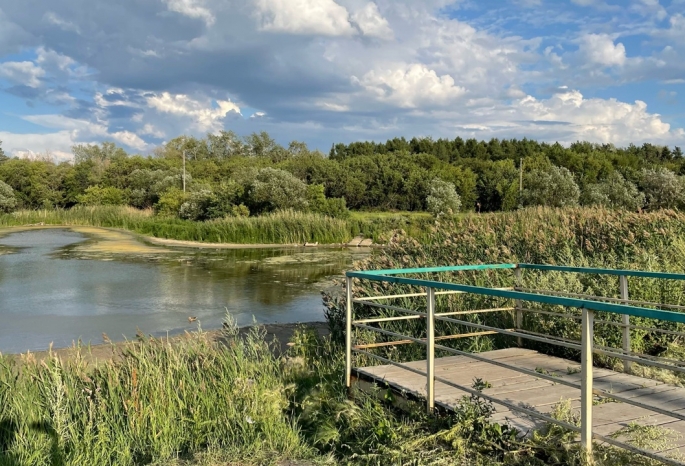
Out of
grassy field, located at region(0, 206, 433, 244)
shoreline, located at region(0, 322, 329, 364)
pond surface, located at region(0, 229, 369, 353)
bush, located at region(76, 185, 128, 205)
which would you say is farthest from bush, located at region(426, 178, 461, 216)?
bush, located at region(76, 185, 128, 205)

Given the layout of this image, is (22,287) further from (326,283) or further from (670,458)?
(670,458)

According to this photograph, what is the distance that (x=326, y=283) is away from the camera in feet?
46.3

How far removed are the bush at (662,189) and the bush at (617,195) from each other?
65 cm

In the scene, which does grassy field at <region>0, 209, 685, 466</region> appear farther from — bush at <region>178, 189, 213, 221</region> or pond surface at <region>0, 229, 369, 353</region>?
bush at <region>178, 189, 213, 221</region>

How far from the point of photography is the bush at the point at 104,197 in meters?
44.2

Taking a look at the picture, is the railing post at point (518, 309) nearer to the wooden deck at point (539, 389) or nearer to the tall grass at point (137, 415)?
the wooden deck at point (539, 389)

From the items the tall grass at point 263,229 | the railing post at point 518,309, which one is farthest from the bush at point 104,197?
the railing post at point 518,309

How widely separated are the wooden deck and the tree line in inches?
801

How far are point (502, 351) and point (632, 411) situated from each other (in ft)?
5.67

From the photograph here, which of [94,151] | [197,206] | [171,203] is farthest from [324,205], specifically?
[94,151]

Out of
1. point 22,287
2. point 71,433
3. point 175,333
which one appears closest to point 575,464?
point 71,433

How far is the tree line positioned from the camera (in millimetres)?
29672

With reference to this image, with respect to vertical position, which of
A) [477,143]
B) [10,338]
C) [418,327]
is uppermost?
[477,143]

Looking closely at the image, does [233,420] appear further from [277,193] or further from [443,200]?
[443,200]
